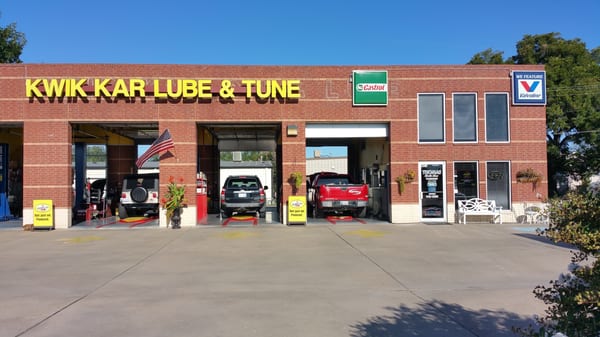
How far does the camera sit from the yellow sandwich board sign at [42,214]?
15695mm

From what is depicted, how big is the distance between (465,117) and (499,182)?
9.23 ft

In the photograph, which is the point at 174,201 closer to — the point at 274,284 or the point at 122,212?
the point at 122,212

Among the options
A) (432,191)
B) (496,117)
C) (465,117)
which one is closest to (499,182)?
(496,117)

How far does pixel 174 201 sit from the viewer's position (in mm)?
15883

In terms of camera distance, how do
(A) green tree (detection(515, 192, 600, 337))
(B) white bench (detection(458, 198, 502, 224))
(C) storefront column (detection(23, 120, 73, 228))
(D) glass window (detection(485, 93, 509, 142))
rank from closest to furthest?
(A) green tree (detection(515, 192, 600, 337)), (C) storefront column (detection(23, 120, 73, 228)), (B) white bench (detection(458, 198, 502, 224)), (D) glass window (detection(485, 93, 509, 142))

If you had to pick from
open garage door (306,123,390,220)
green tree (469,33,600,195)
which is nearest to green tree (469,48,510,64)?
green tree (469,33,600,195)

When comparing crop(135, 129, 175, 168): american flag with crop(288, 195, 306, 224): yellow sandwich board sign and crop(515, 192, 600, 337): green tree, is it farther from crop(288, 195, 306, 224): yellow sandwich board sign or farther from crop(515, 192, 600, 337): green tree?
crop(515, 192, 600, 337): green tree

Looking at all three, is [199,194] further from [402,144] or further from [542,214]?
[542,214]

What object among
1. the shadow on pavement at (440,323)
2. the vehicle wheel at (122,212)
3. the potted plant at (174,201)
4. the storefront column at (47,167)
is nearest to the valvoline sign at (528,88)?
the potted plant at (174,201)

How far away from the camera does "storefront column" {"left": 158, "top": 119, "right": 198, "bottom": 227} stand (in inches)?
651

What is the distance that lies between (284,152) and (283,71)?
3040mm

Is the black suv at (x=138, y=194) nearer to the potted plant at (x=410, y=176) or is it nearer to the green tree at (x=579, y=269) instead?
the potted plant at (x=410, y=176)

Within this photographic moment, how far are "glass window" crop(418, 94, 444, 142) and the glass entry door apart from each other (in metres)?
1.15

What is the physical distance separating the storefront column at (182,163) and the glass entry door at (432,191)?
8592 millimetres
